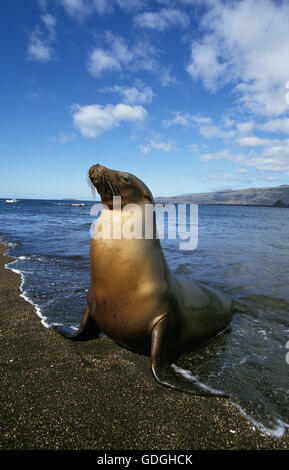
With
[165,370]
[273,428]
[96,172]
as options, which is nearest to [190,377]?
[165,370]

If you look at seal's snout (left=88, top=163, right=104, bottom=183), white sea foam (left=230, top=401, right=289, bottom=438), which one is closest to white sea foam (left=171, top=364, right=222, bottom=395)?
white sea foam (left=230, top=401, right=289, bottom=438)

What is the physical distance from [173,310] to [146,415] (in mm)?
1066

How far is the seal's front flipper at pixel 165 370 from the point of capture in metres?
2.55

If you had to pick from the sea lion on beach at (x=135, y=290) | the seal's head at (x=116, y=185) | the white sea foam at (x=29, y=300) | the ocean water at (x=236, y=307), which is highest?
the seal's head at (x=116, y=185)

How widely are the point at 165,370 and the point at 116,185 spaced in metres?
2.02

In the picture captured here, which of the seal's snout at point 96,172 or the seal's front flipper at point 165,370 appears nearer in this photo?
the seal's front flipper at point 165,370

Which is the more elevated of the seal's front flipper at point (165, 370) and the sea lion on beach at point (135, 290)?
the sea lion on beach at point (135, 290)

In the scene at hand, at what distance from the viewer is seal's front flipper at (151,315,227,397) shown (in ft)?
8.37

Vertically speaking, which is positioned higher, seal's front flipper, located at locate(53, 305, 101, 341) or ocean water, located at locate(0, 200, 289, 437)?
seal's front flipper, located at locate(53, 305, 101, 341)

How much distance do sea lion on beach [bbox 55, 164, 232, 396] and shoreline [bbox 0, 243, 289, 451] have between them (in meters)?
0.22

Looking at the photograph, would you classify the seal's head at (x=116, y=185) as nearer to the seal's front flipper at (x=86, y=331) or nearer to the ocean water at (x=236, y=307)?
the seal's front flipper at (x=86, y=331)

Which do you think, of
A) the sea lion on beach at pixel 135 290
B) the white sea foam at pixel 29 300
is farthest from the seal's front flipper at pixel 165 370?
the white sea foam at pixel 29 300

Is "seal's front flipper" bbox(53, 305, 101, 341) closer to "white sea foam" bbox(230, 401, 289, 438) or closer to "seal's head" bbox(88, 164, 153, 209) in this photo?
"seal's head" bbox(88, 164, 153, 209)
